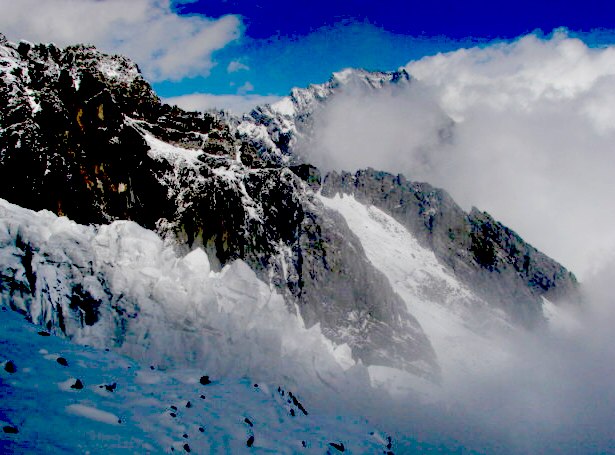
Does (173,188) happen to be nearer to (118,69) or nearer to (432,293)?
(118,69)

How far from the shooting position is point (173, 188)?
6781 cm

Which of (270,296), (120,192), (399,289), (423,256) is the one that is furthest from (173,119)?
(423,256)

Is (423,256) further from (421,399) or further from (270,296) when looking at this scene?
(270,296)

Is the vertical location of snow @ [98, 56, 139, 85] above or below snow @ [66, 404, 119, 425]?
above

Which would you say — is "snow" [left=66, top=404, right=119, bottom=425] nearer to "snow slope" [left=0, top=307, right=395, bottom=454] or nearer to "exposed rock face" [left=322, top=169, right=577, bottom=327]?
"snow slope" [left=0, top=307, right=395, bottom=454]

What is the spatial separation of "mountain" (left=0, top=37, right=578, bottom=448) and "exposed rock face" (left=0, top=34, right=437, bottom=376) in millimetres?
208

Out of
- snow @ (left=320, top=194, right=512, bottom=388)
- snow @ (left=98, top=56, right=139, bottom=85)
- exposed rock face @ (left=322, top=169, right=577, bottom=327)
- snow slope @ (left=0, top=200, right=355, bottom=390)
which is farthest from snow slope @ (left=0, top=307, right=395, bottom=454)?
exposed rock face @ (left=322, top=169, right=577, bottom=327)

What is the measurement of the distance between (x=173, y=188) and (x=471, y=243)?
109 meters

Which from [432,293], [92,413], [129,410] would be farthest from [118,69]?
[432,293]

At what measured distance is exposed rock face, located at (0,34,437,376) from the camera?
5250cm

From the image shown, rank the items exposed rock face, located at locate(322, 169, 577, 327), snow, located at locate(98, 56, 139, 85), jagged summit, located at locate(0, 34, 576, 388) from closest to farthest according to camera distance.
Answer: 1. jagged summit, located at locate(0, 34, 576, 388)
2. snow, located at locate(98, 56, 139, 85)
3. exposed rock face, located at locate(322, 169, 577, 327)

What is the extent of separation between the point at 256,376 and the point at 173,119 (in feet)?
143

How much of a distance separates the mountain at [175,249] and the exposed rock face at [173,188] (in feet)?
0.68

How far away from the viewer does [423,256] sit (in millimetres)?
141875
